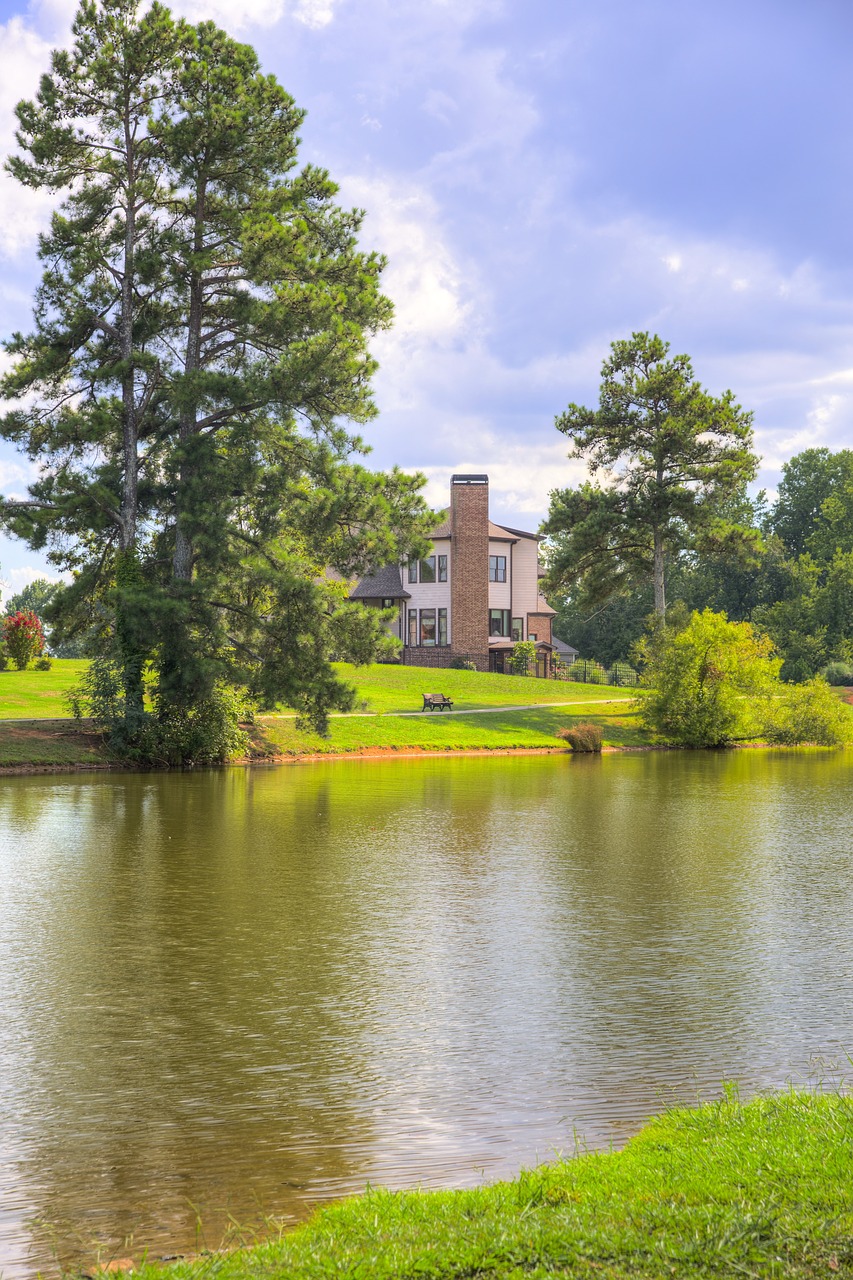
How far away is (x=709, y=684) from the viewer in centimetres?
4441

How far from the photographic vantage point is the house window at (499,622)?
68938 millimetres

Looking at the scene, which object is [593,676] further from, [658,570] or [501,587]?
[658,570]

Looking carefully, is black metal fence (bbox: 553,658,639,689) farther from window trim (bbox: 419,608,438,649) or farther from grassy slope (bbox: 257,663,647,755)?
grassy slope (bbox: 257,663,647,755)

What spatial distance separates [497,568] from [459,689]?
15.9 metres

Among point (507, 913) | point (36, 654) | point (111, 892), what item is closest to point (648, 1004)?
point (507, 913)

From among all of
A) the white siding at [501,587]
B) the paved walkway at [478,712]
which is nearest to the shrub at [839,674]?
the paved walkway at [478,712]

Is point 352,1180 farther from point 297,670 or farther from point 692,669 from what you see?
point 692,669

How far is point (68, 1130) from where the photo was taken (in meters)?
6.14

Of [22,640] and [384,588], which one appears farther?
[384,588]

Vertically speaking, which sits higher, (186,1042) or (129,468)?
(129,468)

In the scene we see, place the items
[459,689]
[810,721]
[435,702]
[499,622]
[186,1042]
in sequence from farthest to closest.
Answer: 1. [499,622]
2. [459,689]
3. [810,721]
4. [435,702]
5. [186,1042]

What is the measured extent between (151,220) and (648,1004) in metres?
30.1

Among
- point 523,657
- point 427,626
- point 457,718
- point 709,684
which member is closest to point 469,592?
point 427,626

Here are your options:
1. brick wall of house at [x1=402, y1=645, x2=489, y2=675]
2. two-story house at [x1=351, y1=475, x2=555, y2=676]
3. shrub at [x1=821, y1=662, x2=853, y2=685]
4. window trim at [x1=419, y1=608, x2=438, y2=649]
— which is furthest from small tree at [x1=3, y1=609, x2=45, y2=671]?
shrub at [x1=821, y1=662, x2=853, y2=685]
